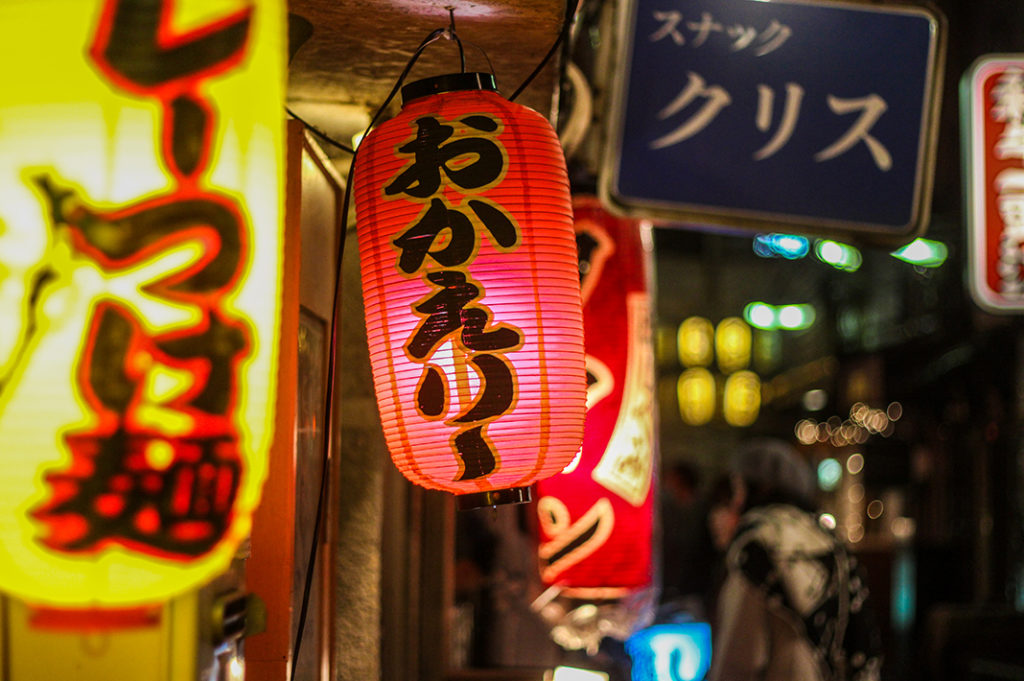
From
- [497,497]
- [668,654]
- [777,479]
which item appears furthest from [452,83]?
[668,654]

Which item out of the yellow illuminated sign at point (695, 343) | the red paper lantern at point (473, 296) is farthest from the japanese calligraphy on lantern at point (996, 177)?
the yellow illuminated sign at point (695, 343)

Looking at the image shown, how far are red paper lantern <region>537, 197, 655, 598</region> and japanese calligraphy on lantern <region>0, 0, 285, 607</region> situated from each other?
378cm

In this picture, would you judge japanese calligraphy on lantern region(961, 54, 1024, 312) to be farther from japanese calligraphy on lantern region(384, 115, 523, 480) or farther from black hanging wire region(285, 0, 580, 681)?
japanese calligraphy on lantern region(384, 115, 523, 480)

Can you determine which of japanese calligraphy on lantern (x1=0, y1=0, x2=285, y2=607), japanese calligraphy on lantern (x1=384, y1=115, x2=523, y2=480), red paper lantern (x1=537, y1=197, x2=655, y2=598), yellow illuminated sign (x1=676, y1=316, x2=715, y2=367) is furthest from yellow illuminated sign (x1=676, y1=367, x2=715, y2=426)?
japanese calligraphy on lantern (x1=0, y1=0, x2=285, y2=607)

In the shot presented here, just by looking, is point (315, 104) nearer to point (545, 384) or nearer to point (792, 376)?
point (545, 384)

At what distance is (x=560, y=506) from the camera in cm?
591

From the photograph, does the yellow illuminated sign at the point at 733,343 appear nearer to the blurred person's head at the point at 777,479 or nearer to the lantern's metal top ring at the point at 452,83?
the blurred person's head at the point at 777,479

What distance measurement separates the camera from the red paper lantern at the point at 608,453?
5.88 metres

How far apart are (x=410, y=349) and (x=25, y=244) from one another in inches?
57.6

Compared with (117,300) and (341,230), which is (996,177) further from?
(117,300)

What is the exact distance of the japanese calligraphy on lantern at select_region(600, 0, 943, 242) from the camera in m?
5.03

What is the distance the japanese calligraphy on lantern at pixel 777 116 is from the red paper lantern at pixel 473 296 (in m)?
1.58

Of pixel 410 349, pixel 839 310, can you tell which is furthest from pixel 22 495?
pixel 839 310

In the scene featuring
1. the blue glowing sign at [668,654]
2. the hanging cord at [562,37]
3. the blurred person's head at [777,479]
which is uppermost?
the hanging cord at [562,37]
